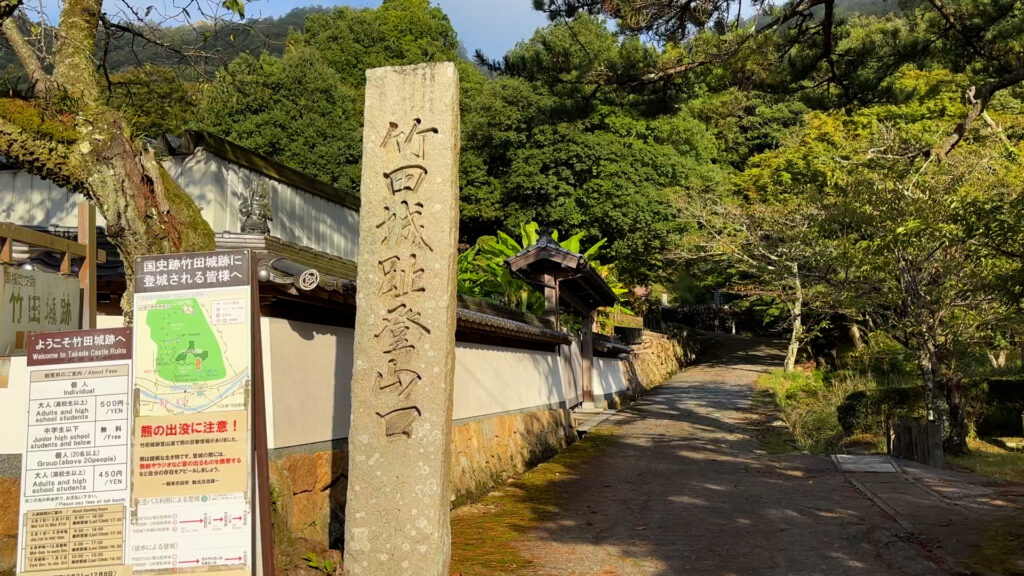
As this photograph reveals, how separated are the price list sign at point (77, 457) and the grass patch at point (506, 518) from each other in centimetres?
320

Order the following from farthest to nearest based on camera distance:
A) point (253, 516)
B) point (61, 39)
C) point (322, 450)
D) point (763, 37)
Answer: point (763, 37) < point (322, 450) < point (61, 39) < point (253, 516)

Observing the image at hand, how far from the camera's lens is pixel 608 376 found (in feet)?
78.8

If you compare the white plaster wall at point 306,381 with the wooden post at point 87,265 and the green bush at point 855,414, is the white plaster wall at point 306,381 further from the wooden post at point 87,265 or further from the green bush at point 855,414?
the green bush at point 855,414

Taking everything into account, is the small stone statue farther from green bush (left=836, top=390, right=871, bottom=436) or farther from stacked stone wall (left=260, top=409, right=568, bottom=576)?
green bush (left=836, top=390, right=871, bottom=436)

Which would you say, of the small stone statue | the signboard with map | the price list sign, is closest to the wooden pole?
A: the signboard with map

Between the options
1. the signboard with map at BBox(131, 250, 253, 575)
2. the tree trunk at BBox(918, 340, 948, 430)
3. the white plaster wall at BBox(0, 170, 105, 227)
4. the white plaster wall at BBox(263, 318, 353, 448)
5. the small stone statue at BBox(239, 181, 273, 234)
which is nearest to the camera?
the signboard with map at BBox(131, 250, 253, 575)

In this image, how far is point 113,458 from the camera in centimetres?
501

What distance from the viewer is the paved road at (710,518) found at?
7.42m

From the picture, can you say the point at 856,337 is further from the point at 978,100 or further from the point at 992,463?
the point at 978,100

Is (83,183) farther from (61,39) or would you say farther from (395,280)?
(395,280)

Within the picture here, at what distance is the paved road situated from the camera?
7422 millimetres

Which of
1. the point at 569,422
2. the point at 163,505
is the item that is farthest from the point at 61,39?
the point at 569,422

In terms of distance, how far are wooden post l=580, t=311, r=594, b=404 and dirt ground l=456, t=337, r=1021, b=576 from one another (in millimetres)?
4359

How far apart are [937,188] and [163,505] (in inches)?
551
